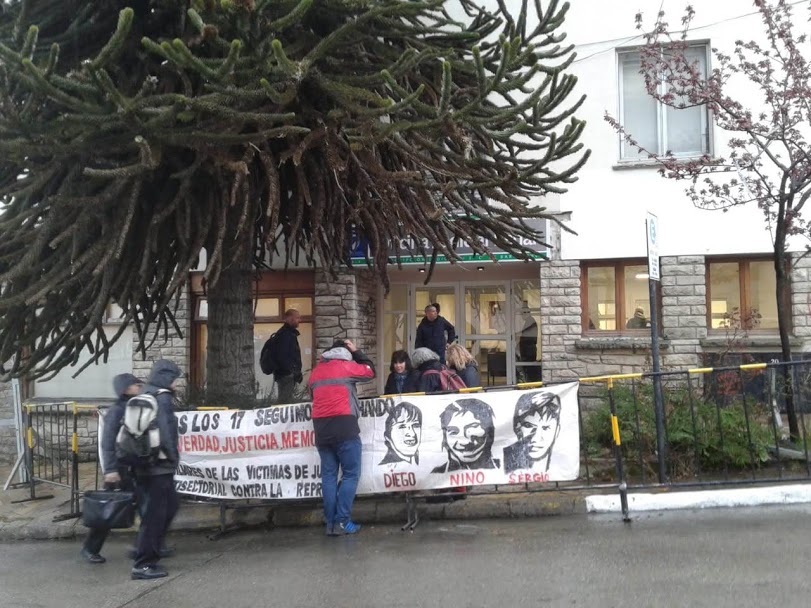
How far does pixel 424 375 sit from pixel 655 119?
20.1 feet

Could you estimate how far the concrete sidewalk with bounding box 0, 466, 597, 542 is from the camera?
7078mm

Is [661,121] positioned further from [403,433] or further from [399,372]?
[403,433]

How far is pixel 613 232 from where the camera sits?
439 inches

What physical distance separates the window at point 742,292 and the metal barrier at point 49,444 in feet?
28.0

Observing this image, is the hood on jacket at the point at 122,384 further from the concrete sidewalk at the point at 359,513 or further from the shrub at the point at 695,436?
the shrub at the point at 695,436

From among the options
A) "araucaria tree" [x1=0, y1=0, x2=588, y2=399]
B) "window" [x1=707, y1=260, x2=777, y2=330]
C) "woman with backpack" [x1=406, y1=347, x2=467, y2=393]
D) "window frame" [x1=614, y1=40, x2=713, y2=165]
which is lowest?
"woman with backpack" [x1=406, y1=347, x2=467, y2=393]

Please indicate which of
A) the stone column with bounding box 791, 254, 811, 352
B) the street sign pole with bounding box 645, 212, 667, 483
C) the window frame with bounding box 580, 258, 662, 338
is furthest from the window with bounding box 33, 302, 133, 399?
the stone column with bounding box 791, 254, 811, 352

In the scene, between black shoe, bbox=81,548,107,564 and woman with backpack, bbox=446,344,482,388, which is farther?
woman with backpack, bbox=446,344,482,388

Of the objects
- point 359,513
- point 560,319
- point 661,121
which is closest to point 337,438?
point 359,513

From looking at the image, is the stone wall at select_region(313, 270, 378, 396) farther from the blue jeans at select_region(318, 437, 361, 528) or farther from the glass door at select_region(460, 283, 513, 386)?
the blue jeans at select_region(318, 437, 361, 528)

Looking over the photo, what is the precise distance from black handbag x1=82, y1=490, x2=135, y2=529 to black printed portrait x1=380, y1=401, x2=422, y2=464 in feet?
7.43

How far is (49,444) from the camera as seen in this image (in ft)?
30.3

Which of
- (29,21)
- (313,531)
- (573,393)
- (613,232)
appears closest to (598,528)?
(573,393)

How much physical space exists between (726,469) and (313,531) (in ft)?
13.2
